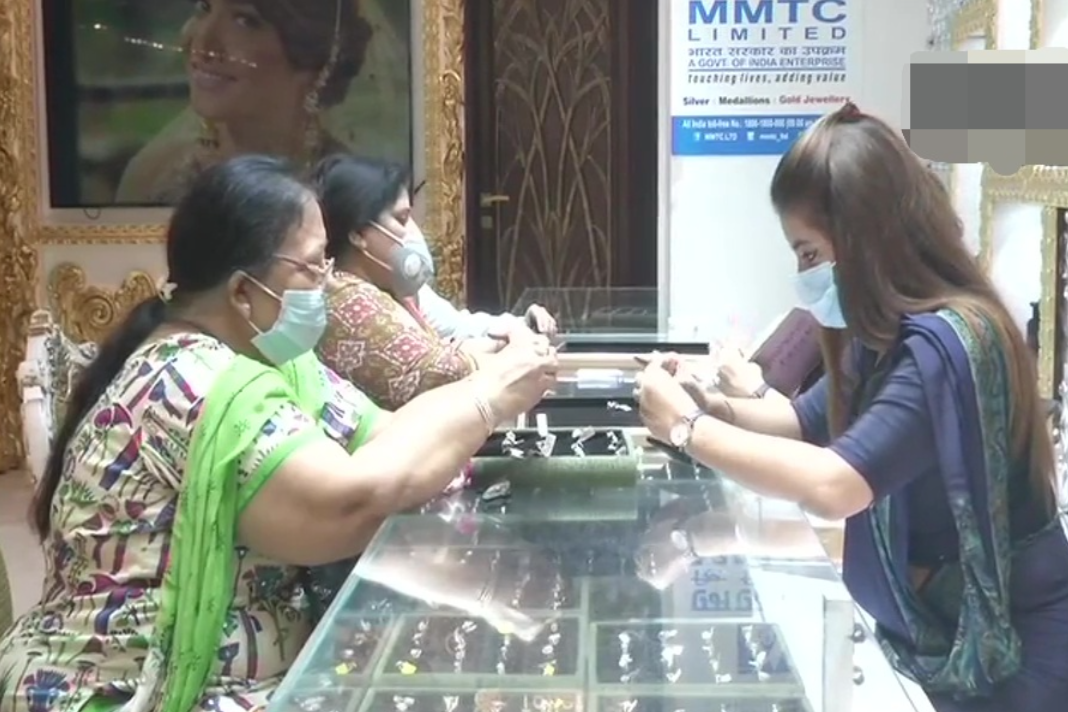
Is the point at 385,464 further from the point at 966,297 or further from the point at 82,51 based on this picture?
the point at 82,51

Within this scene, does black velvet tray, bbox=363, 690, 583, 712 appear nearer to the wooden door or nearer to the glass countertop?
the glass countertop

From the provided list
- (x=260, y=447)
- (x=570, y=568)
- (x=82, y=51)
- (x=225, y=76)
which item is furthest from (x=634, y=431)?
(x=82, y=51)

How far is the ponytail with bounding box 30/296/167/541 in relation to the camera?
1555 mm

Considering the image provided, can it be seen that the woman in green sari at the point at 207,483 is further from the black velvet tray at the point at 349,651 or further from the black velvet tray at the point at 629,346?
the black velvet tray at the point at 629,346

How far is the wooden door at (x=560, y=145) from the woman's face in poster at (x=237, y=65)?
2.71ft

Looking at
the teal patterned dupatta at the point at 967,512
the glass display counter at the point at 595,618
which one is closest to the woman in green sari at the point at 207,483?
the glass display counter at the point at 595,618

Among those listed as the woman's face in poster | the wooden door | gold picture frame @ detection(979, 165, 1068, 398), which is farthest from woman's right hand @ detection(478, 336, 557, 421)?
the wooden door

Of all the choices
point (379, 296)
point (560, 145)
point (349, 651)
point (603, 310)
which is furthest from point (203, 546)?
point (560, 145)

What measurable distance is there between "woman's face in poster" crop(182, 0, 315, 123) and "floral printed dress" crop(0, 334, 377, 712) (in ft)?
11.2

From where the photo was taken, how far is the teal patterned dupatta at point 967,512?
142 cm

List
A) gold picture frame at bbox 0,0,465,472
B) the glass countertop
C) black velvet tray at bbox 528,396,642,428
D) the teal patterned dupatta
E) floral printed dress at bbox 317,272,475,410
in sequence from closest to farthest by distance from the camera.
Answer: the teal patterned dupatta, floral printed dress at bbox 317,272,475,410, black velvet tray at bbox 528,396,642,428, the glass countertop, gold picture frame at bbox 0,0,465,472

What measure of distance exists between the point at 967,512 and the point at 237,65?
12.7 ft

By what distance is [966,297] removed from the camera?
1.49 meters

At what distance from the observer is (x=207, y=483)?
1397mm
